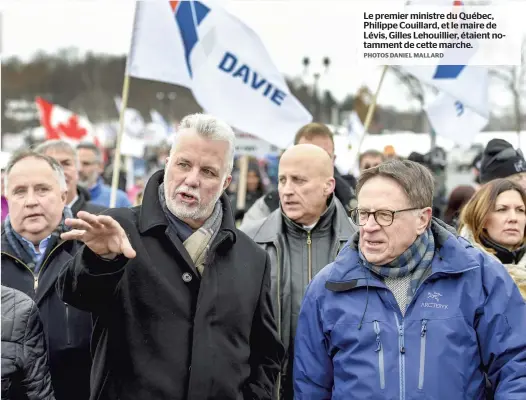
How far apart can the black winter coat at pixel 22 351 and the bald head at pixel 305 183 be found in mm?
1719

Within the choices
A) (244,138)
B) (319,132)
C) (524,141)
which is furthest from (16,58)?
(319,132)

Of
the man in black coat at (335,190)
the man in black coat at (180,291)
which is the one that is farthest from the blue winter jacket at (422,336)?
the man in black coat at (335,190)

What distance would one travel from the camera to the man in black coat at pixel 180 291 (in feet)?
10.2

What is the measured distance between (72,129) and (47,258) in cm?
1396

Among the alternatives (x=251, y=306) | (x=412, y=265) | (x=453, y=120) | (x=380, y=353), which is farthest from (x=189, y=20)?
(x=380, y=353)

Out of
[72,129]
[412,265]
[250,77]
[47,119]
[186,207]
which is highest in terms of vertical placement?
[250,77]

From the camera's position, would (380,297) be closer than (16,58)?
Yes

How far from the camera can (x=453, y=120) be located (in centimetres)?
1002

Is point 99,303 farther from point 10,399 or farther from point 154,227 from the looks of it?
point 10,399

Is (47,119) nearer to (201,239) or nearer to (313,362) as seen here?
(201,239)

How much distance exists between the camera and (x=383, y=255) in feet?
10.5

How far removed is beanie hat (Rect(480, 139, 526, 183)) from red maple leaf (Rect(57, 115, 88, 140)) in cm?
1219

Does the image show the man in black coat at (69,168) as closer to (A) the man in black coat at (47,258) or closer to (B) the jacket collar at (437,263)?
(A) the man in black coat at (47,258)

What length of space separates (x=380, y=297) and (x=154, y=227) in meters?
0.94
